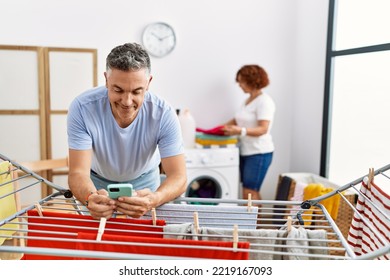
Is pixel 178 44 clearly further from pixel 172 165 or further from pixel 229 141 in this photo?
pixel 172 165

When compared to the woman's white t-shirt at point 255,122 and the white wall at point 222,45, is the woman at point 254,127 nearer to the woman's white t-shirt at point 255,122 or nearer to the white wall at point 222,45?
the woman's white t-shirt at point 255,122

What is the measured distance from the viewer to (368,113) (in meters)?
2.88

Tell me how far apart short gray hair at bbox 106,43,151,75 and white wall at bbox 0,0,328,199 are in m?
2.18

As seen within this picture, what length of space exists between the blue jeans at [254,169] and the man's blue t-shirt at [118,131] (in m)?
1.91

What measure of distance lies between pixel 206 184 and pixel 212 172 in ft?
0.63

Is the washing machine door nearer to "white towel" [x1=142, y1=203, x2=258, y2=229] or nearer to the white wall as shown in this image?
the white wall

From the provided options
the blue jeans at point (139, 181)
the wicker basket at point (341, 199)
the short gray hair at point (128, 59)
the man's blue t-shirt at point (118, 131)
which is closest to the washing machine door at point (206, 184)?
the wicker basket at point (341, 199)

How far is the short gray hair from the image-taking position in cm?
133

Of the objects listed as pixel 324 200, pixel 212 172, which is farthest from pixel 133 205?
pixel 212 172

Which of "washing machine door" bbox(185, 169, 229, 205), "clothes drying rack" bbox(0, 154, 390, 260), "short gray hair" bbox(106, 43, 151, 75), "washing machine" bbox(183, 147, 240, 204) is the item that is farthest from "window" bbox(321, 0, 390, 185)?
"short gray hair" bbox(106, 43, 151, 75)

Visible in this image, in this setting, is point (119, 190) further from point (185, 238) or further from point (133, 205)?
point (185, 238)

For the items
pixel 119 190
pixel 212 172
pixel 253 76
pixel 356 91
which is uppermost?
pixel 253 76

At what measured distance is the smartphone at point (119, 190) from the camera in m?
1.17

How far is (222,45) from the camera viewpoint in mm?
3701
